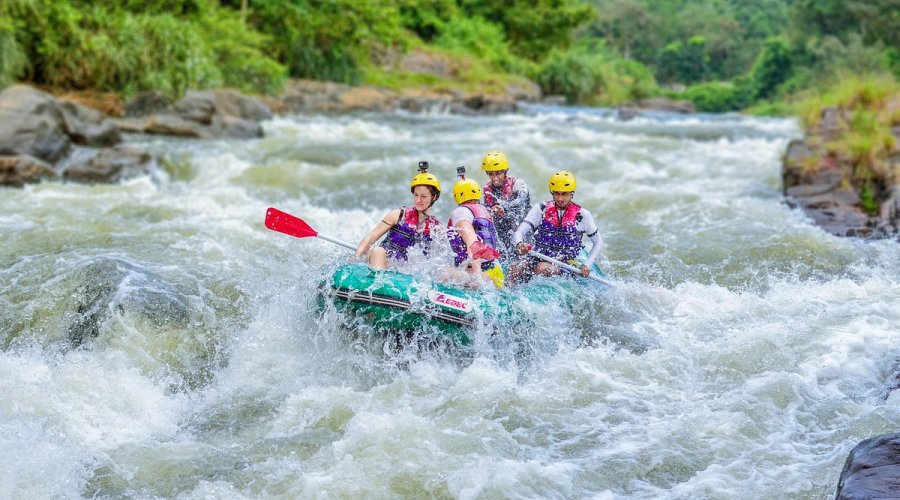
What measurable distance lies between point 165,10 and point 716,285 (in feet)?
50.3

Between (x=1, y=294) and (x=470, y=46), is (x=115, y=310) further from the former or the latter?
(x=470, y=46)

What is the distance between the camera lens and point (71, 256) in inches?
294

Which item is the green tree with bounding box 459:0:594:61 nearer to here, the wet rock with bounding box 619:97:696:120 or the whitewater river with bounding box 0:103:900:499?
the wet rock with bounding box 619:97:696:120

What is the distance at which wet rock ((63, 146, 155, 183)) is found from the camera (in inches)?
439

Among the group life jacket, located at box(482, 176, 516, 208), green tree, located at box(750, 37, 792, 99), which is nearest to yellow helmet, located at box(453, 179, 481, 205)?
life jacket, located at box(482, 176, 516, 208)

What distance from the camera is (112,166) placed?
11367 mm

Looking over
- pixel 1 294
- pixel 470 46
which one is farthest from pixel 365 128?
pixel 470 46

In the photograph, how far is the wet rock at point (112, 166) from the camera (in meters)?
11.2

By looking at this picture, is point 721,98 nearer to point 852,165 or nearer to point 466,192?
point 852,165

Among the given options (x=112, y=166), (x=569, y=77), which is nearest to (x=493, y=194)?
(x=112, y=166)

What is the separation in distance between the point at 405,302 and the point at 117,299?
206 centimetres

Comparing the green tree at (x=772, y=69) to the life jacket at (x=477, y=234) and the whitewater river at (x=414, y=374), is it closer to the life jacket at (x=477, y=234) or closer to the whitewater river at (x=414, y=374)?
the whitewater river at (x=414, y=374)

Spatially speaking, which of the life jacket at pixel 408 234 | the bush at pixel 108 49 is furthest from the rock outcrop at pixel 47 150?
the life jacket at pixel 408 234

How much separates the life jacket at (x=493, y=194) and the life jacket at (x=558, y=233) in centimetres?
53
